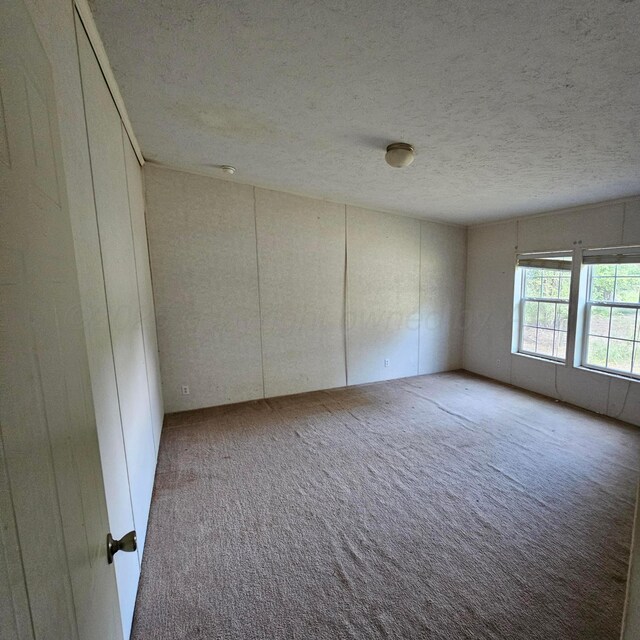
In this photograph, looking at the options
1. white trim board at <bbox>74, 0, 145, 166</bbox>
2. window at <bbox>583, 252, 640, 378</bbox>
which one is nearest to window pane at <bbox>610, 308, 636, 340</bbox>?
window at <bbox>583, 252, 640, 378</bbox>

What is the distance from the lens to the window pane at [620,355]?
347 centimetres

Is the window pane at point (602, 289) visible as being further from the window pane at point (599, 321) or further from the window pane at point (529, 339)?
the window pane at point (529, 339)

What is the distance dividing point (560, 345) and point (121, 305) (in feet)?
15.8

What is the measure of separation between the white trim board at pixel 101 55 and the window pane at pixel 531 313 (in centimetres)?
500

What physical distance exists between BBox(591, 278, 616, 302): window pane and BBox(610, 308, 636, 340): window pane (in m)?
0.17

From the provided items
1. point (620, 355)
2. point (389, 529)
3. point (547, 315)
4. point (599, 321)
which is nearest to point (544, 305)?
point (547, 315)

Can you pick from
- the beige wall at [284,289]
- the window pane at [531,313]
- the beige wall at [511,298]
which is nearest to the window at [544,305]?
the window pane at [531,313]

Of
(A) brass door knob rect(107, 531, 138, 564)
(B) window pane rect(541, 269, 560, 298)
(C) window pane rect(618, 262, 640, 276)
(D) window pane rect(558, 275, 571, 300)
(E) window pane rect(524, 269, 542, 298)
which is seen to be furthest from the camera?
(E) window pane rect(524, 269, 542, 298)

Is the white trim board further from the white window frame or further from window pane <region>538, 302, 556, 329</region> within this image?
window pane <region>538, 302, 556, 329</region>

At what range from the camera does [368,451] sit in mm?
2918

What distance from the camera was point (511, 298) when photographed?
15.1ft

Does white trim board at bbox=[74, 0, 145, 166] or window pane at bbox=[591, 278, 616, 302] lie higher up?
white trim board at bbox=[74, 0, 145, 166]

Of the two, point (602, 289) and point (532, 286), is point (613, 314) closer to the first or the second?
point (602, 289)

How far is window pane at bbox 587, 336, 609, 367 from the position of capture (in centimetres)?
369
